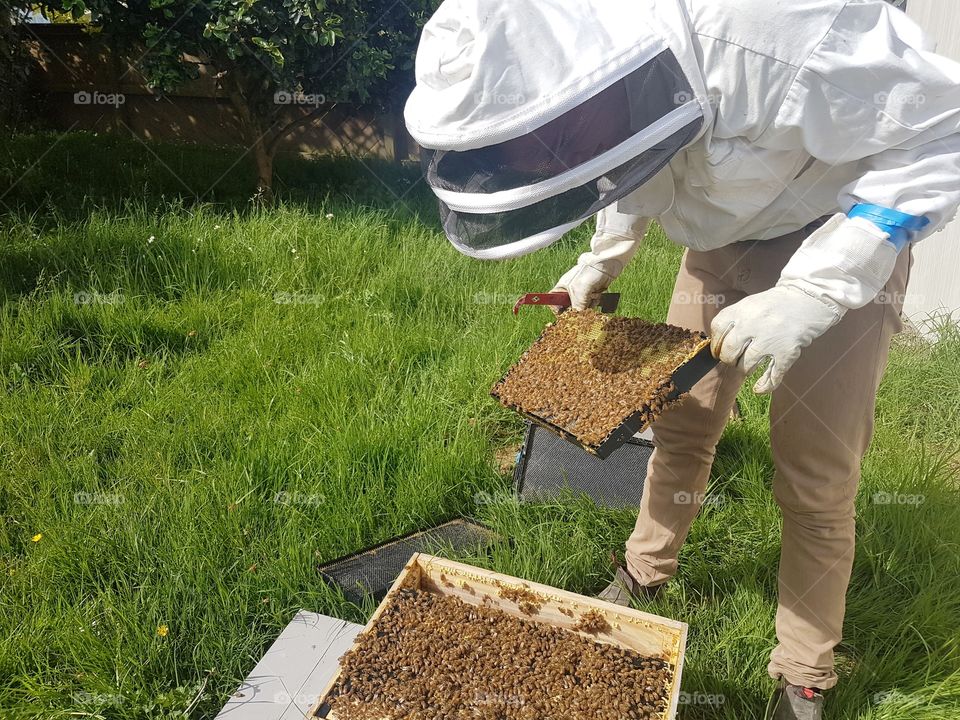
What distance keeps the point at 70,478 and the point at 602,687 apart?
208 centimetres

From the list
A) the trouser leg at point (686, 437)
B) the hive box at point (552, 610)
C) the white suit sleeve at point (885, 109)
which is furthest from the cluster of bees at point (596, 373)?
the white suit sleeve at point (885, 109)

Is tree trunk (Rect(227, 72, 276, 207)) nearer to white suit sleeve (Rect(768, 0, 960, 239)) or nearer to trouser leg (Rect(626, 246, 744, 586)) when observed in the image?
trouser leg (Rect(626, 246, 744, 586))

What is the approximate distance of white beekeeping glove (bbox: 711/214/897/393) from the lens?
145 centimetres

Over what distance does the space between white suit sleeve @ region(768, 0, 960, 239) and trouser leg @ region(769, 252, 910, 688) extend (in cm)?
31

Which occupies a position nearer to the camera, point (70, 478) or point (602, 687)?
point (602, 687)

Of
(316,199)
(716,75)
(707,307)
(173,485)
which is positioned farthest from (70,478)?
(316,199)

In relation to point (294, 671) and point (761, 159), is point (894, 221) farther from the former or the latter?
point (294, 671)

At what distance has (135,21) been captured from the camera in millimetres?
4895

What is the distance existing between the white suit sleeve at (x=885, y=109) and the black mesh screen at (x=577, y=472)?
4.99ft

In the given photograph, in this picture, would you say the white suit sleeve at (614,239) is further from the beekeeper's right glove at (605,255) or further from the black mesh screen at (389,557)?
the black mesh screen at (389,557)

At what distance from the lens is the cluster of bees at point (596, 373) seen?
1691 millimetres

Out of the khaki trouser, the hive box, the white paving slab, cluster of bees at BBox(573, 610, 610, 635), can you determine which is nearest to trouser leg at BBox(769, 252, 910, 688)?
the khaki trouser

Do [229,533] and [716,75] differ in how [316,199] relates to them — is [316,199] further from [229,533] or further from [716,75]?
[716,75]

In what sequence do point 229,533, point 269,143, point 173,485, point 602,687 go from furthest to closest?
point 269,143 → point 173,485 → point 229,533 → point 602,687
